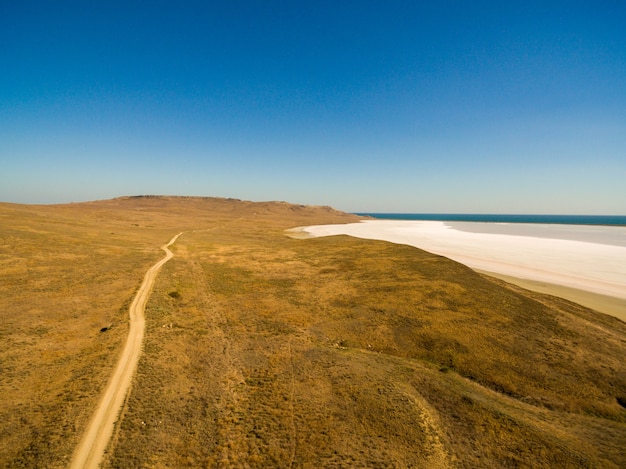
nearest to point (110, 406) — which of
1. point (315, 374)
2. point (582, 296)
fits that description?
point (315, 374)

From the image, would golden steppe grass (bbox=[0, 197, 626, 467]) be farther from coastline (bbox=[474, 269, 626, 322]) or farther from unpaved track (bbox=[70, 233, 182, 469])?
coastline (bbox=[474, 269, 626, 322])

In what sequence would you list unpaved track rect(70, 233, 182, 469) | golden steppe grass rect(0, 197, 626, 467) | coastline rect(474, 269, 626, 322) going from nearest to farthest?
unpaved track rect(70, 233, 182, 469)
golden steppe grass rect(0, 197, 626, 467)
coastline rect(474, 269, 626, 322)

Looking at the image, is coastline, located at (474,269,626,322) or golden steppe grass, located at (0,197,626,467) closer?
golden steppe grass, located at (0,197,626,467)

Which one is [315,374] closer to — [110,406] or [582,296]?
[110,406]

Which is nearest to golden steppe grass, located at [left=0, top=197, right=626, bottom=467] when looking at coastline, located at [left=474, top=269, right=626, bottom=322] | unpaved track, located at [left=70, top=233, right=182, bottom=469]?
unpaved track, located at [left=70, top=233, right=182, bottom=469]

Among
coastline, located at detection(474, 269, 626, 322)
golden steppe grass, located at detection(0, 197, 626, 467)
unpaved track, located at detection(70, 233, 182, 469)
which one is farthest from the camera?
coastline, located at detection(474, 269, 626, 322)

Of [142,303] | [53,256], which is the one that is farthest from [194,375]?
[53,256]

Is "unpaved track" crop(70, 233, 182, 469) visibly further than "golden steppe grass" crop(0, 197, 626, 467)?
No
